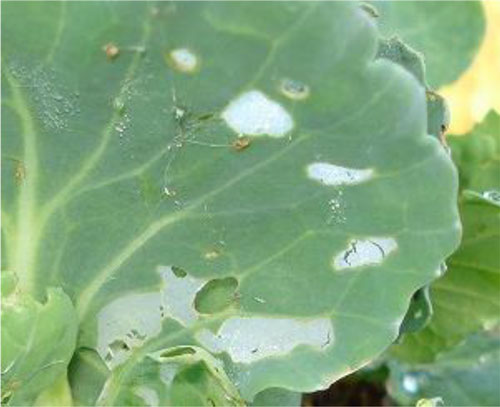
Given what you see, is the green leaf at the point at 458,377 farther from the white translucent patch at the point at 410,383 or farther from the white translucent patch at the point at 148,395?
the white translucent patch at the point at 148,395

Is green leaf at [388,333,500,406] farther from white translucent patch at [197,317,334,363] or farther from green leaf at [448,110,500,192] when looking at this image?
white translucent patch at [197,317,334,363]

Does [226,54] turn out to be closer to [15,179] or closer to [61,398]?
[15,179]

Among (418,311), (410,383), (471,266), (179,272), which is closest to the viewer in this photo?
(179,272)

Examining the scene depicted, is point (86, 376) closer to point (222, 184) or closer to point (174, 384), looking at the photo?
point (174, 384)

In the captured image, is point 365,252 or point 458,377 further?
point 458,377

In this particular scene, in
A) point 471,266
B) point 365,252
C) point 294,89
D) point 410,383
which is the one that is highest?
point 294,89

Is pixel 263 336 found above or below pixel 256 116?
below

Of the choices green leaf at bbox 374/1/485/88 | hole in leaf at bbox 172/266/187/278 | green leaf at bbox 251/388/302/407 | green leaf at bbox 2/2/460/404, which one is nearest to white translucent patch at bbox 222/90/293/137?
green leaf at bbox 2/2/460/404

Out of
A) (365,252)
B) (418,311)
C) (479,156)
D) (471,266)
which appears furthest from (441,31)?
(365,252)
